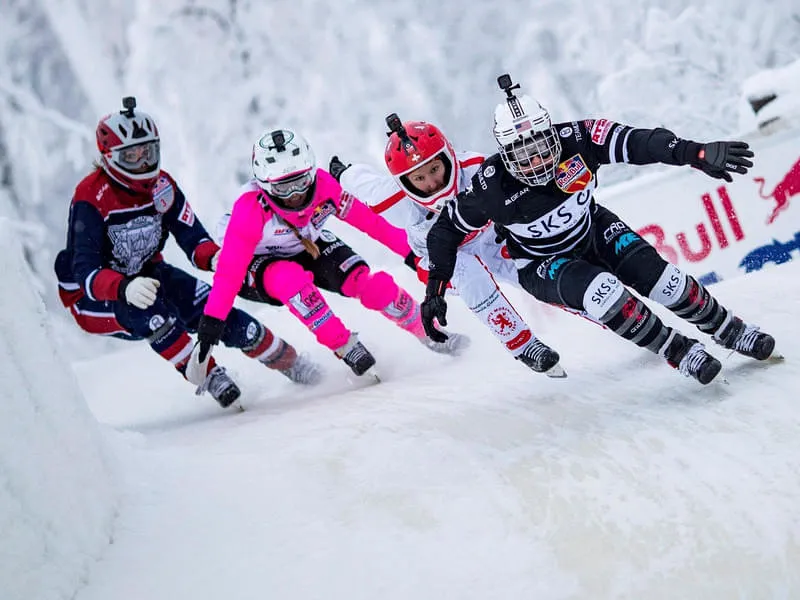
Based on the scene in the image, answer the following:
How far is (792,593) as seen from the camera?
1650 mm

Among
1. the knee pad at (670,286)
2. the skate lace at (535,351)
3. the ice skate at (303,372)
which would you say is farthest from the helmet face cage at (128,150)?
the knee pad at (670,286)

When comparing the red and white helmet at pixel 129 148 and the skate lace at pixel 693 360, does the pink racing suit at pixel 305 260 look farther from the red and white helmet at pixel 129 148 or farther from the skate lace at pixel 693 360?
the skate lace at pixel 693 360

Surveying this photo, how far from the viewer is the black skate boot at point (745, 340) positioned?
9.09 feet

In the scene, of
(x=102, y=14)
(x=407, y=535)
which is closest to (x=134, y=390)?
(x=407, y=535)

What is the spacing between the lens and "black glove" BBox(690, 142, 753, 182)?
2754 millimetres

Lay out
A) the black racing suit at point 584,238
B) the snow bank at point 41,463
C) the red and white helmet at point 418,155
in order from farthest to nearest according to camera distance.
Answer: the red and white helmet at point 418,155, the black racing suit at point 584,238, the snow bank at point 41,463

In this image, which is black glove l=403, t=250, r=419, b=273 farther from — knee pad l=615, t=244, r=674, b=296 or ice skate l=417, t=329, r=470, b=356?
knee pad l=615, t=244, r=674, b=296

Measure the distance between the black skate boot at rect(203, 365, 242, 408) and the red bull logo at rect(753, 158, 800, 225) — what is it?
10.3 feet

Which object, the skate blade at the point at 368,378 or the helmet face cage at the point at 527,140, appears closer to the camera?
the helmet face cage at the point at 527,140

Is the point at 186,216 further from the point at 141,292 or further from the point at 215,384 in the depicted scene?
the point at 215,384

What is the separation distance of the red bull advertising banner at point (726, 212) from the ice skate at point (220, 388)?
8.22 ft

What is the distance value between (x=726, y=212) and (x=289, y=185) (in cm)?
260

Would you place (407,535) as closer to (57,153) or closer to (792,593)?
(792,593)

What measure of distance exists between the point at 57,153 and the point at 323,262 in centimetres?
557
